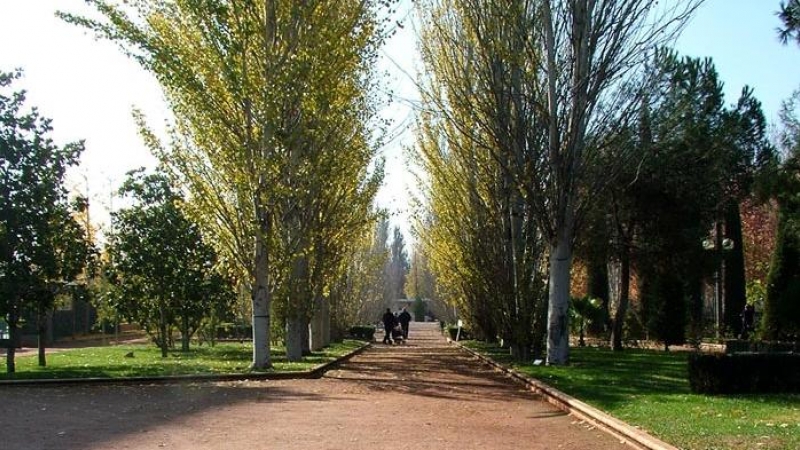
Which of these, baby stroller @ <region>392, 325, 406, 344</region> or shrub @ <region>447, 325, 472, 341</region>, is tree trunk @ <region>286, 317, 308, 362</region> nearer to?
baby stroller @ <region>392, 325, 406, 344</region>

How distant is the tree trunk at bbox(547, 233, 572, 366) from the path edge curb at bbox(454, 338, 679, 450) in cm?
212

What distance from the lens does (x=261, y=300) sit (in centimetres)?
1986

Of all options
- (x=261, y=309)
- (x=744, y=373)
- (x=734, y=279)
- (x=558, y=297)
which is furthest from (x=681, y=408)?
(x=734, y=279)

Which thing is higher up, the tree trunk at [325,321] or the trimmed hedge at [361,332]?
the tree trunk at [325,321]

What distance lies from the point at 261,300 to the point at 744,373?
10632mm

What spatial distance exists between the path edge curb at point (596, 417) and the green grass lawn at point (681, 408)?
0.17m

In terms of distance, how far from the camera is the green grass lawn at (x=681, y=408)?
8.95 metres

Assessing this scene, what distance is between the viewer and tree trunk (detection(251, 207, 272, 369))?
1955 cm

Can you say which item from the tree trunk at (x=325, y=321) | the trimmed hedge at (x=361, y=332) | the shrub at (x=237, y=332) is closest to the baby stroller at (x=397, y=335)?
the trimmed hedge at (x=361, y=332)

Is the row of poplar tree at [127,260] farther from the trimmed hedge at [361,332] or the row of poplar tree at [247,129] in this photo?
the trimmed hedge at [361,332]

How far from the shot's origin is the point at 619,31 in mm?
19109

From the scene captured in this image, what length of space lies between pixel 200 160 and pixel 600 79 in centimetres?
920

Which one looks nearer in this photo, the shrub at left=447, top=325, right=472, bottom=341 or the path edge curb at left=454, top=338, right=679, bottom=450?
the path edge curb at left=454, top=338, right=679, bottom=450

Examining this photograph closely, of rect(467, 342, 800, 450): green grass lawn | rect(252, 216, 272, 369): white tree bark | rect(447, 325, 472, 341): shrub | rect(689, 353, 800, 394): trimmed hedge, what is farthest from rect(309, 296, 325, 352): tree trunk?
rect(689, 353, 800, 394): trimmed hedge
